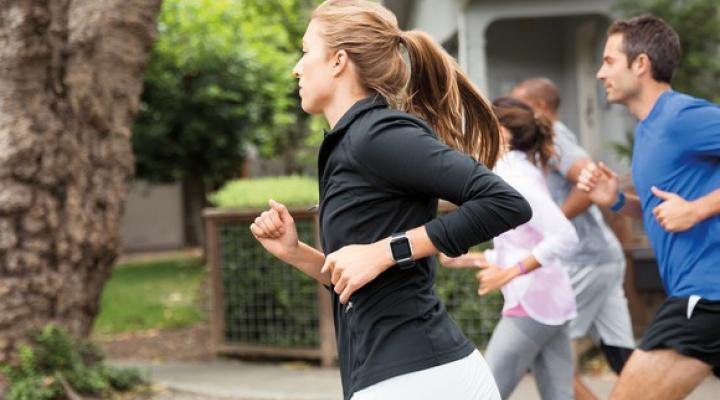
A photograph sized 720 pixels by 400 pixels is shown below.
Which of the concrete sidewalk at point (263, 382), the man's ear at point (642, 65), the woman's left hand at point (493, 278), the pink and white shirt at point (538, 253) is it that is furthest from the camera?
the concrete sidewalk at point (263, 382)

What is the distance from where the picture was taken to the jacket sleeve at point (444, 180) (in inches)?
91.5

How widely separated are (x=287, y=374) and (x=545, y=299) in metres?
4.12

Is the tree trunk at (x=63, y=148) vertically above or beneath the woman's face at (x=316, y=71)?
beneath

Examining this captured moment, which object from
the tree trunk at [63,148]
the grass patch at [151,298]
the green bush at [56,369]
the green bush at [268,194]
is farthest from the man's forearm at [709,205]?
the grass patch at [151,298]

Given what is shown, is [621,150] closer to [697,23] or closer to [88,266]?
[697,23]

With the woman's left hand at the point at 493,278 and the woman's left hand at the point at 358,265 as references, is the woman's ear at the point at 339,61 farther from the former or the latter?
the woman's left hand at the point at 493,278

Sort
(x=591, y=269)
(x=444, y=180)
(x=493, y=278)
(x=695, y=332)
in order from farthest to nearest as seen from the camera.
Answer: (x=591, y=269) → (x=493, y=278) → (x=695, y=332) → (x=444, y=180)

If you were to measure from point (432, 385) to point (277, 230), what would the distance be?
0.59 meters

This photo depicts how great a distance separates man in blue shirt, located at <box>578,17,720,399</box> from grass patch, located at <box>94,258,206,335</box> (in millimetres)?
9108

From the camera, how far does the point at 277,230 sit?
8.90 feet

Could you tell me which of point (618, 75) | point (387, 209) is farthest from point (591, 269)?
point (387, 209)

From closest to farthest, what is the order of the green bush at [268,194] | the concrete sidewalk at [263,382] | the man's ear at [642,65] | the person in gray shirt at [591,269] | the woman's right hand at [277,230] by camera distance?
the woman's right hand at [277,230], the man's ear at [642,65], the person in gray shirt at [591,269], the concrete sidewalk at [263,382], the green bush at [268,194]

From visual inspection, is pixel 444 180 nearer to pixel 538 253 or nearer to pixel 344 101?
pixel 344 101

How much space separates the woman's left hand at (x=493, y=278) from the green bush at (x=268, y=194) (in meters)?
4.58
